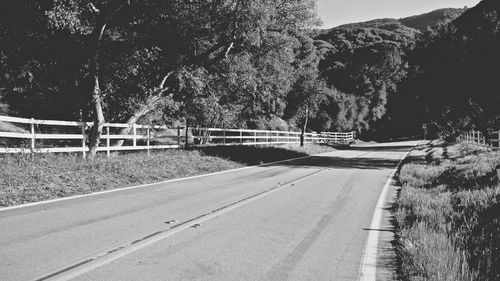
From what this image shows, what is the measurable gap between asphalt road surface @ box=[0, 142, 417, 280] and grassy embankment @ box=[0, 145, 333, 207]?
1173 mm

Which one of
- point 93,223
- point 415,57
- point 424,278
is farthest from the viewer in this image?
point 415,57

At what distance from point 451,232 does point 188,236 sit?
369 centimetres

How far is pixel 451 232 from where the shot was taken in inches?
244

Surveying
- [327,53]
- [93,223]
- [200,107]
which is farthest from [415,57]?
[327,53]

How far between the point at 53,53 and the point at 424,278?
48.9 ft

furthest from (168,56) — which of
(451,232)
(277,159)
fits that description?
(451,232)

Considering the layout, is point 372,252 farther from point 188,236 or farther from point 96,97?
point 96,97

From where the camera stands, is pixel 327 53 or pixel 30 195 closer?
pixel 30 195

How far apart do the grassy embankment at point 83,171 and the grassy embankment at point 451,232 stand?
7.29m

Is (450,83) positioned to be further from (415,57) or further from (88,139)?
(88,139)

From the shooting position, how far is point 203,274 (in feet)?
14.8

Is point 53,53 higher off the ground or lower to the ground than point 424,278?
higher

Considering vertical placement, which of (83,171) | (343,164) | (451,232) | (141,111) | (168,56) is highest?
(168,56)

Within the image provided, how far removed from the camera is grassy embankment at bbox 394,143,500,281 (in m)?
4.50
